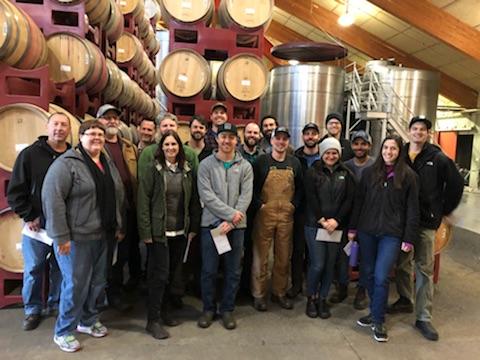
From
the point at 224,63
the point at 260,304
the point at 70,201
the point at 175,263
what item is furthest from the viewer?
the point at 224,63

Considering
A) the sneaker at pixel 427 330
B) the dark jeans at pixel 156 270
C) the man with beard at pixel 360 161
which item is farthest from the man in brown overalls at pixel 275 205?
the sneaker at pixel 427 330

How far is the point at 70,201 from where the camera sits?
254 cm

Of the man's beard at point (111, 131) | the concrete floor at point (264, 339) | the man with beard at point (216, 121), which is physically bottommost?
the concrete floor at point (264, 339)

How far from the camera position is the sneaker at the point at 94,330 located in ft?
9.52

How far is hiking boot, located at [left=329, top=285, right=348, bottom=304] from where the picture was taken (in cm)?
370

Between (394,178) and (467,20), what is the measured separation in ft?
24.3

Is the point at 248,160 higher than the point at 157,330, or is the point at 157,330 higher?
the point at 248,160

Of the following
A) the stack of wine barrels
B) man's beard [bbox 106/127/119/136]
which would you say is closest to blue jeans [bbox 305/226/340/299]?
man's beard [bbox 106/127/119/136]

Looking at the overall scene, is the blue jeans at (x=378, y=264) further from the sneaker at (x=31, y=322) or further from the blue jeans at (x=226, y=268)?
the sneaker at (x=31, y=322)

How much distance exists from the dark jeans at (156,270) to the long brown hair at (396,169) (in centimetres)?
172

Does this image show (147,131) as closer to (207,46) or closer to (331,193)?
(207,46)

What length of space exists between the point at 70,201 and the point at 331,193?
6.52 feet

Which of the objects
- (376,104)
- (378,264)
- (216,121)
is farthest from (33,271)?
(376,104)

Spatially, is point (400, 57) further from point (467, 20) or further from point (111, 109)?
point (111, 109)
